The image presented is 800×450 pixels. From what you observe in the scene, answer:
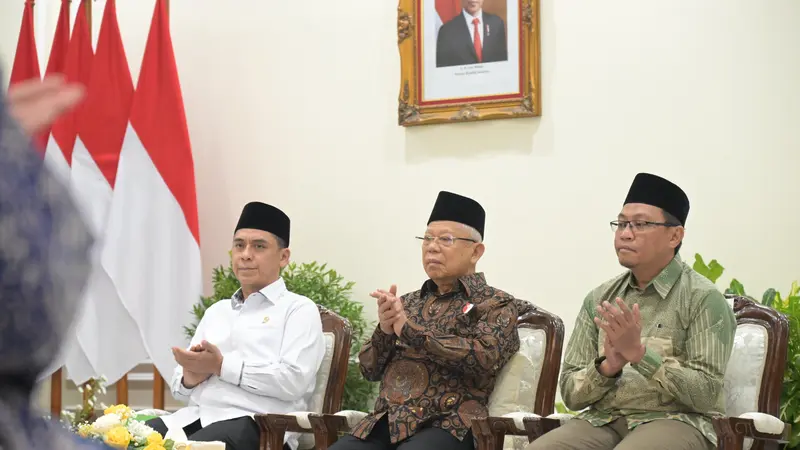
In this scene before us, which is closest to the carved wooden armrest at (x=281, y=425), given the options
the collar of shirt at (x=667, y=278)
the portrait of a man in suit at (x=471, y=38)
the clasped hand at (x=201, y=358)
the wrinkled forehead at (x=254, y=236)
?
the clasped hand at (x=201, y=358)

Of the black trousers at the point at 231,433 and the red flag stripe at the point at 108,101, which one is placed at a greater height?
the red flag stripe at the point at 108,101

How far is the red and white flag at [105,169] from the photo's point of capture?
5.23m

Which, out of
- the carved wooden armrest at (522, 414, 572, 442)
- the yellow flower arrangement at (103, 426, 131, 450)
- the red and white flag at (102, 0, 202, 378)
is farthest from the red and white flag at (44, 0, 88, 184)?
the carved wooden armrest at (522, 414, 572, 442)

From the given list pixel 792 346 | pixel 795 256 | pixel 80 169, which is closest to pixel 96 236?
pixel 792 346

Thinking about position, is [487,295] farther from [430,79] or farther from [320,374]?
[430,79]

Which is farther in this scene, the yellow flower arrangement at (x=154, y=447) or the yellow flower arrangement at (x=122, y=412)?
the yellow flower arrangement at (x=122, y=412)

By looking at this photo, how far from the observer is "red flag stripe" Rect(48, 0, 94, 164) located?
530 cm

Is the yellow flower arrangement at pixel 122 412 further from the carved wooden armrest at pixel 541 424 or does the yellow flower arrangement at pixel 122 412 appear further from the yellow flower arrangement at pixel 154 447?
the carved wooden armrest at pixel 541 424

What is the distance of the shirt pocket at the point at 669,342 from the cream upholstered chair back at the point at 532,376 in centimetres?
56

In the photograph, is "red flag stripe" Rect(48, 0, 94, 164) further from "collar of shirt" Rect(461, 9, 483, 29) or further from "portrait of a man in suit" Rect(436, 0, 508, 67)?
"collar of shirt" Rect(461, 9, 483, 29)

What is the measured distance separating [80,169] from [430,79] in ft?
6.75

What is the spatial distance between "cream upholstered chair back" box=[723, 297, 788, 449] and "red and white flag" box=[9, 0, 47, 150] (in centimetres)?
414

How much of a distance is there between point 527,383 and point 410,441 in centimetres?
53

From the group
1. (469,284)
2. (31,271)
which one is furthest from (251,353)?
(31,271)
